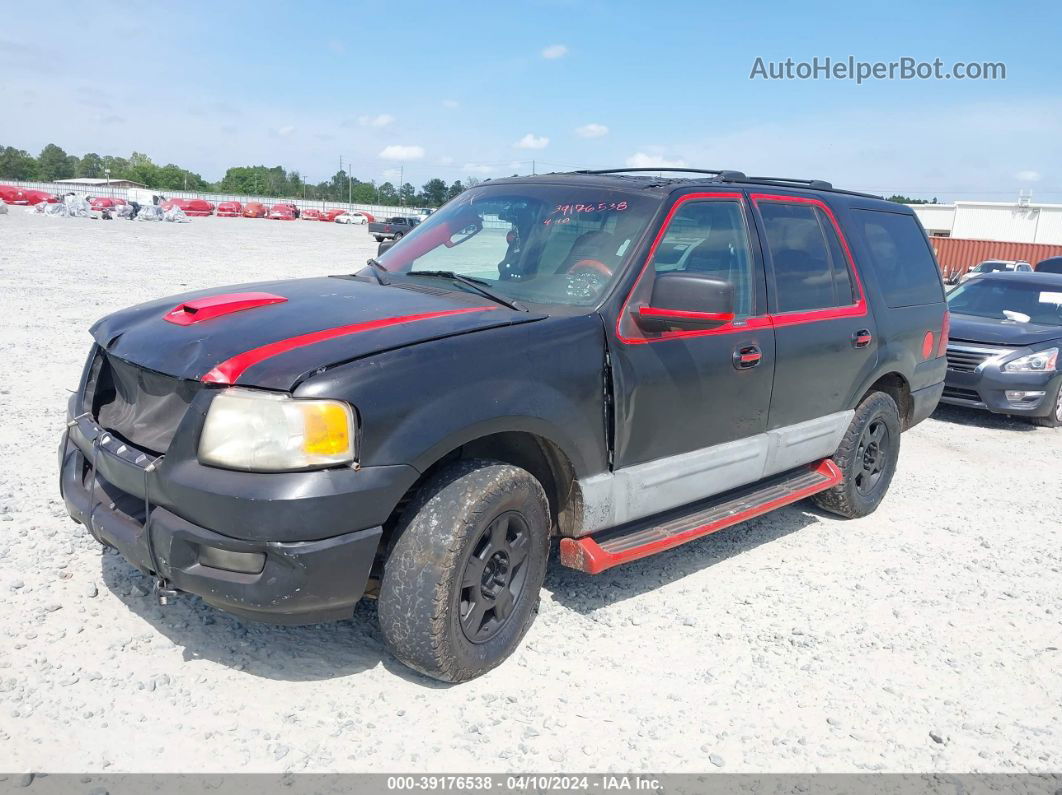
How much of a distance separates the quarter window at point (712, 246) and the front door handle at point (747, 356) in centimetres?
20

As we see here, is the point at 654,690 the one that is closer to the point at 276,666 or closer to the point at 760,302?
the point at 276,666

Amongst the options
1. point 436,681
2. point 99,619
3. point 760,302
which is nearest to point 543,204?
point 760,302

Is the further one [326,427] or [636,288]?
[636,288]

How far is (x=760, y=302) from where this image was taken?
4328 millimetres

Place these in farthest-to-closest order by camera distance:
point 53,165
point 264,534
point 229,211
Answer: point 53,165 → point 229,211 → point 264,534

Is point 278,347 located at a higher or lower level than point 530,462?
higher

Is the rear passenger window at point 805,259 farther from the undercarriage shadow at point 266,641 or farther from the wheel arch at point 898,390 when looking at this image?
the undercarriage shadow at point 266,641

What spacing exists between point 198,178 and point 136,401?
471ft


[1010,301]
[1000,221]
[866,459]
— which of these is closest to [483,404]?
[866,459]

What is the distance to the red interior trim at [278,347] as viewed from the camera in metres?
2.82

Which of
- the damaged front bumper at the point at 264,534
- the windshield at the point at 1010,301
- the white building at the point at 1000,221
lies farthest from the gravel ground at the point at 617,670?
the white building at the point at 1000,221

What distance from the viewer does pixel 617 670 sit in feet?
11.3

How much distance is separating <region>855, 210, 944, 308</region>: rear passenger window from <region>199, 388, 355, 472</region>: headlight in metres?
3.93

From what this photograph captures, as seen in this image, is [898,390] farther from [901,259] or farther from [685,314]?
[685,314]
